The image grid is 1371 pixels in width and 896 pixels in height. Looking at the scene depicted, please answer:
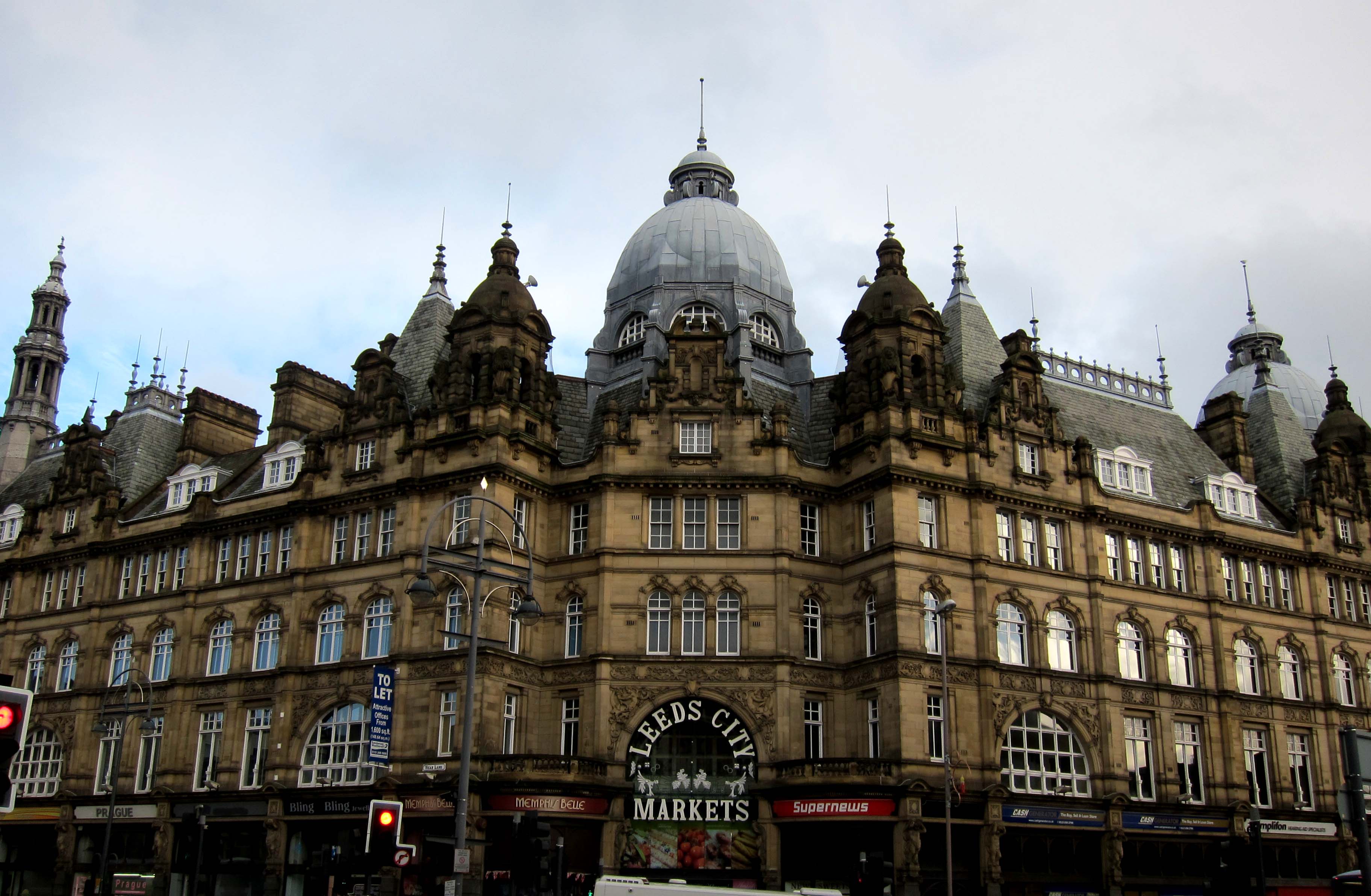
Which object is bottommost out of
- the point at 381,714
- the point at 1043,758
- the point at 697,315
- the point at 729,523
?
the point at 1043,758

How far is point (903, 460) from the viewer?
165 ft

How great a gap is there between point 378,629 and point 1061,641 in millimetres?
27005

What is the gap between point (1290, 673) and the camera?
58.2 metres

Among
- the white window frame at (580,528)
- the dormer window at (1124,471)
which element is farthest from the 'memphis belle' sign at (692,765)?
the dormer window at (1124,471)

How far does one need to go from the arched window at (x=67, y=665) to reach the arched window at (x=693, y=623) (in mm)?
30635

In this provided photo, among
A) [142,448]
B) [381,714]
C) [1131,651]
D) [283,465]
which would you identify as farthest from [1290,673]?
[142,448]

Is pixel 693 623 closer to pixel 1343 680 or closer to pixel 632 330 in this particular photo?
pixel 632 330

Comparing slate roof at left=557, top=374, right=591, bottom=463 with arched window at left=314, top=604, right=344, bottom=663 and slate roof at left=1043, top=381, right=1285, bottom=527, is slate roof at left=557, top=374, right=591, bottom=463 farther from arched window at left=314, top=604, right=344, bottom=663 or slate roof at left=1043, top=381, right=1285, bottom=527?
slate roof at left=1043, top=381, right=1285, bottom=527

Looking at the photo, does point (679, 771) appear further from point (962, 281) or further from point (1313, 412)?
point (1313, 412)

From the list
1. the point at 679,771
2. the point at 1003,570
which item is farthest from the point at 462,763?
the point at 1003,570

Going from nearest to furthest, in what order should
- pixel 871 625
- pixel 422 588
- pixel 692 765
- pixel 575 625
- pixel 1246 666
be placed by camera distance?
Result: 1. pixel 422 588
2. pixel 692 765
3. pixel 871 625
4. pixel 575 625
5. pixel 1246 666

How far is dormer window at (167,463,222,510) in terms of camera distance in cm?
6147

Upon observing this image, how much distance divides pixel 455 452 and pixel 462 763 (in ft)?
79.3

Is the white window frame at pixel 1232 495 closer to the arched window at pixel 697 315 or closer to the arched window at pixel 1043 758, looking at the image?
the arched window at pixel 1043 758
